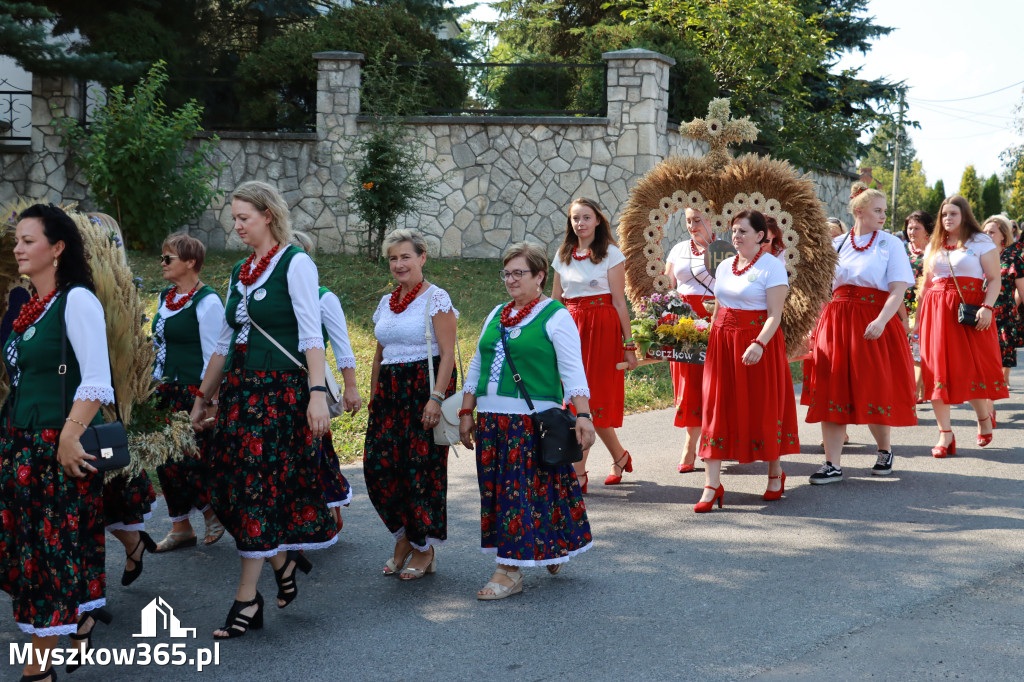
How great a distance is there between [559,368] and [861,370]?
3.49 meters

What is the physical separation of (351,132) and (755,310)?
11.1 metres

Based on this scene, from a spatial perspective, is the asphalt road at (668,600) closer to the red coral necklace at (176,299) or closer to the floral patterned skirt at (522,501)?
the floral patterned skirt at (522,501)

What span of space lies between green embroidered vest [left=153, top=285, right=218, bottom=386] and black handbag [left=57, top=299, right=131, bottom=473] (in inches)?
67.0

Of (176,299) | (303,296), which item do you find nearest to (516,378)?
(303,296)

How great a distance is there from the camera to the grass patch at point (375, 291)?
37.4 feet

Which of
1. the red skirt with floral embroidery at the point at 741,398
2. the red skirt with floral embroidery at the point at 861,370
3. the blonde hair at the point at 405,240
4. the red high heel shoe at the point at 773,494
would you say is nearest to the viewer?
the blonde hair at the point at 405,240

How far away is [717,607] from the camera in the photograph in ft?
16.2

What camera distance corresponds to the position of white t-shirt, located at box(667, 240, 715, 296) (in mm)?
7910

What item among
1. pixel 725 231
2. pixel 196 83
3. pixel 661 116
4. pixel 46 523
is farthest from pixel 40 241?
pixel 196 83

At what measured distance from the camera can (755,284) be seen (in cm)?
675

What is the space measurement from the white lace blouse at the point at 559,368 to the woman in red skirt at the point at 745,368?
194 cm

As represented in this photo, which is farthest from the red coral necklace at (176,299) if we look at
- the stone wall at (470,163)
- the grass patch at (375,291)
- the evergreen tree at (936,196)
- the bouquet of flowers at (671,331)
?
the evergreen tree at (936,196)

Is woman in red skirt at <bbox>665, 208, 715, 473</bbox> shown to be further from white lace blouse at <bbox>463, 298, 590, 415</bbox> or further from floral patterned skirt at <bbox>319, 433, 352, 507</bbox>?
floral patterned skirt at <bbox>319, 433, 352, 507</bbox>

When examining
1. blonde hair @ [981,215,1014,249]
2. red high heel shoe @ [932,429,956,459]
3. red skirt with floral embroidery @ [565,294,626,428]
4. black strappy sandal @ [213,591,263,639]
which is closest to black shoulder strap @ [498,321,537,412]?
black strappy sandal @ [213,591,263,639]
